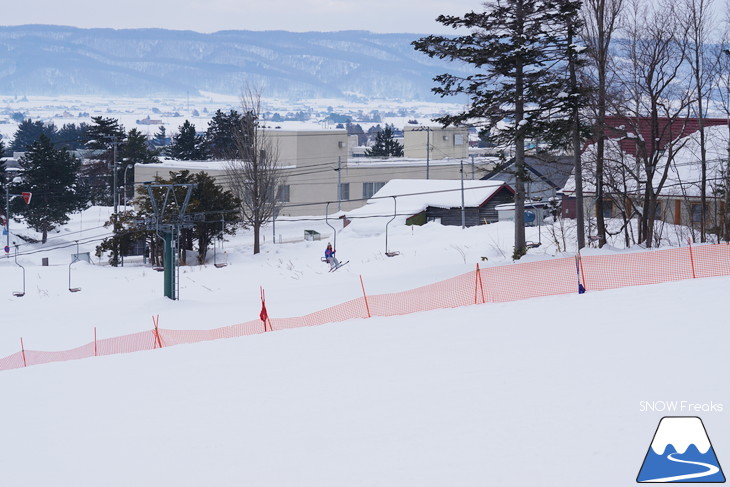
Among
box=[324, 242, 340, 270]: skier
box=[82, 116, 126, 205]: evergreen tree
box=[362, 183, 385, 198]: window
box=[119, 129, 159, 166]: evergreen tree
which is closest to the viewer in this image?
box=[324, 242, 340, 270]: skier

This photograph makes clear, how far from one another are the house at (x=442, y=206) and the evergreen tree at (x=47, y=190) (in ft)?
92.4

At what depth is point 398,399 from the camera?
1507 centimetres

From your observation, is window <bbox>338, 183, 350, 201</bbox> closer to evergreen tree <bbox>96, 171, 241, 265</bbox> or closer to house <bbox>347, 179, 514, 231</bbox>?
house <bbox>347, 179, 514, 231</bbox>

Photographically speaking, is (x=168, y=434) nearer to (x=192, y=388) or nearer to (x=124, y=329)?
(x=192, y=388)

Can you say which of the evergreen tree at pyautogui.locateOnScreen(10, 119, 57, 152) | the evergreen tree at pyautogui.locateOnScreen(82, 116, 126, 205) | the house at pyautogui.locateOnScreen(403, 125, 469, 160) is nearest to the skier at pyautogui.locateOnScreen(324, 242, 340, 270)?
the evergreen tree at pyautogui.locateOnScreen(82, 116, 126, 205)

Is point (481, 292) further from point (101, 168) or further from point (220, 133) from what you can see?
point (220, 133)

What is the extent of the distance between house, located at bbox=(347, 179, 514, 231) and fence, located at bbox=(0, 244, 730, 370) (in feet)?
94.9

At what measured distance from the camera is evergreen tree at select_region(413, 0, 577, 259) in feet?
100

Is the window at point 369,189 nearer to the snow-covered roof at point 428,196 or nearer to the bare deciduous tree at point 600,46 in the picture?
the snow-covered roof at point 428,196

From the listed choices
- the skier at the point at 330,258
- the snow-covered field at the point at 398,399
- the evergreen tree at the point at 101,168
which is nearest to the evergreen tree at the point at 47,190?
the evergreen tree at the point at 101,168

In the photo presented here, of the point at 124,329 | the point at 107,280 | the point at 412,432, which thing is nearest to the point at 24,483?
the point at 412,432

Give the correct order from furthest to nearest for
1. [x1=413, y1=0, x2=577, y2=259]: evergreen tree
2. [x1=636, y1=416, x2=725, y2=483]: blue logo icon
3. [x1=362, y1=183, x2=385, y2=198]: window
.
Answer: [x1=362, y1=183, x2=385, y2=198]: window
[x1=413, y1=0, x2=577, y2=259]: evergreen tree
[x1=636, y1=416, x2=725, y2=483]: blue logo icon

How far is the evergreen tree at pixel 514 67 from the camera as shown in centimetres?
3055

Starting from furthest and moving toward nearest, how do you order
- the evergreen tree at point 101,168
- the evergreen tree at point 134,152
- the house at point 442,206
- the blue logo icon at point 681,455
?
the evergreen tree at point 101,168
the evergreen tree at point 134,152
the house at point 442,206
the blue logo icon at point 681,455
